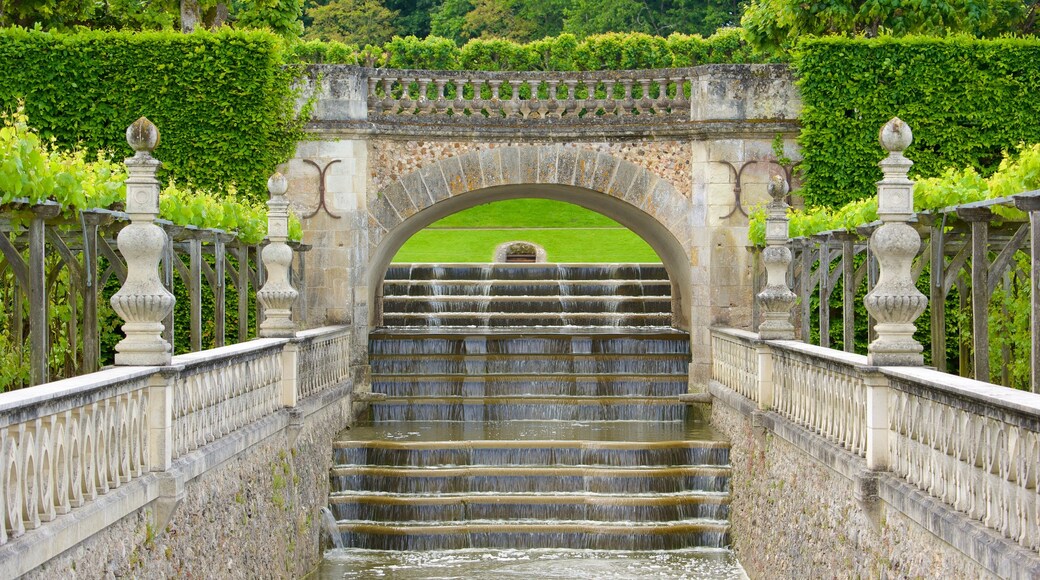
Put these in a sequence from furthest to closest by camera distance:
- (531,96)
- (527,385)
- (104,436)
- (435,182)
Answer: (527,385)
(531,96)
(435,182)
(104,436)

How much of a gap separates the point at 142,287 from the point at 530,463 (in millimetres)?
6692

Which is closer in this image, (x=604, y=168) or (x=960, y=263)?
(x=960, y=263)

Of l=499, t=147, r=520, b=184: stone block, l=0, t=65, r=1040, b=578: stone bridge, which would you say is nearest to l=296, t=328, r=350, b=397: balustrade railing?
l=0, t=65, r=1040, b=578: stone bridge

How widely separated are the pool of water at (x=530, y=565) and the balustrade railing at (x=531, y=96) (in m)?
6.36

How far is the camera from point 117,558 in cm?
744

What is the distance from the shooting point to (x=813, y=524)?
10.0 meters

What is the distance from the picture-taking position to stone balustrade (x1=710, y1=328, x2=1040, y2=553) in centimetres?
610

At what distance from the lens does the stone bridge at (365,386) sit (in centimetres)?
675

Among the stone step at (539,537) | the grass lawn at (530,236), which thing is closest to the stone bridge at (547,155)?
the stone step at (539,537)

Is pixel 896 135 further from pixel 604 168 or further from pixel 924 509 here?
pixel 604 168

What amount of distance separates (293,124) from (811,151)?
6.28 m

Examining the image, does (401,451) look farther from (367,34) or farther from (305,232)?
(367,34)

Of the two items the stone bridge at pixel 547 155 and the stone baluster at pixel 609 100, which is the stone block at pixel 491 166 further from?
the stone baluster at pixel 609 100

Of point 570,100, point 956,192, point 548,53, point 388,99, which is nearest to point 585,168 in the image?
point 570,100
